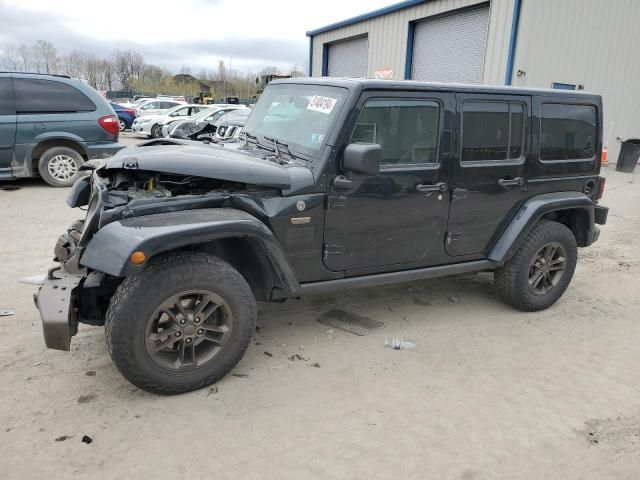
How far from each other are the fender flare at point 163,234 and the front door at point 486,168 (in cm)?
160

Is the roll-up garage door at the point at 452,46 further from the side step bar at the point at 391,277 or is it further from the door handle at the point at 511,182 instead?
the side step bar at the point at 391,277

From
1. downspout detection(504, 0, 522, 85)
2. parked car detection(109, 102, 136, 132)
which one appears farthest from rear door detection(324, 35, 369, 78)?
parked car detection(109, 102, 136, 132)

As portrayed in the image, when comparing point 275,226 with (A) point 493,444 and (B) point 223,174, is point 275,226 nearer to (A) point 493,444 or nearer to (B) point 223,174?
(B) point 223,174

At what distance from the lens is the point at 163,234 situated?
2756 millimetres

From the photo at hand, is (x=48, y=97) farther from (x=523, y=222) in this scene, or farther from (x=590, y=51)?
(x=590, y=51)

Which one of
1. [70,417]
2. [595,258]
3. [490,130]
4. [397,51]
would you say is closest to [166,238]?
[70,417]

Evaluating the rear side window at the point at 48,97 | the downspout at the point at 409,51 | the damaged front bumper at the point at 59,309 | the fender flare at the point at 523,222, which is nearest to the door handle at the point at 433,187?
the fender flare at the point at 523,222

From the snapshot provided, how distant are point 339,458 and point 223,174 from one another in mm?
1726

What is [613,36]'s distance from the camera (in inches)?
578

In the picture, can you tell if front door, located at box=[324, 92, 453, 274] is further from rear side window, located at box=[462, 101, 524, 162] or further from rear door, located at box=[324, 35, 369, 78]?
rear door, located at box=[324, 35, 369, 78]

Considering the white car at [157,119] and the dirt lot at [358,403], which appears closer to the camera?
the dirt lot at [358,403]

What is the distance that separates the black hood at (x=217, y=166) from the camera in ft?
9.98

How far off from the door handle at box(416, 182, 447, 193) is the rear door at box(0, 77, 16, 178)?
7.23 metres

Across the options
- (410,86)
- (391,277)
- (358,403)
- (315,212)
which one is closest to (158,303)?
(315,212)
